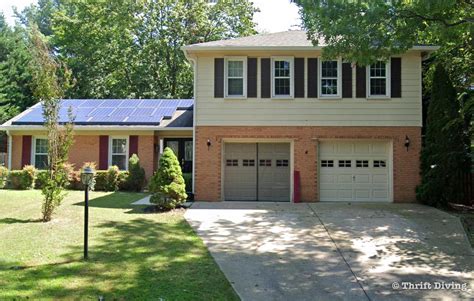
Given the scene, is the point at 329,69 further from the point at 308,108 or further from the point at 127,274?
the point at 127,274

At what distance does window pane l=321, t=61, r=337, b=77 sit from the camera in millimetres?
14211

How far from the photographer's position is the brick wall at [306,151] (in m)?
13.9

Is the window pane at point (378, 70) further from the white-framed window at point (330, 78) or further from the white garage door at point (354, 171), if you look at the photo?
the white garage door at point (354, 171)

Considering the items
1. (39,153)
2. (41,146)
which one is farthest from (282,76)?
(39,153)

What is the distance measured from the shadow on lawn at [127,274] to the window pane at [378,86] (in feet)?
30.3

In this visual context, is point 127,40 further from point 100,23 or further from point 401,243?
point 401,243

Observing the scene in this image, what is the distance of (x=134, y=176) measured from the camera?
16297 millimetres

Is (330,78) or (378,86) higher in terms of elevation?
(330,78)

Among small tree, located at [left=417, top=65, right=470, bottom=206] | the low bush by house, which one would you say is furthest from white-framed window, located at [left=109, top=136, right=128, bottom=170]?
small tree, located at [left=417, top=65, right=470, bottom=206]

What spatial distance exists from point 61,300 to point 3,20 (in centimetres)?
4327

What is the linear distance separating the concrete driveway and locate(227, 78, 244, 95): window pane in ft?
14.5

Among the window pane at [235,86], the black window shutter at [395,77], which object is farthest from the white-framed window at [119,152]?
the black window shutter at [395,77]

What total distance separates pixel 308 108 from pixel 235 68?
3.01m

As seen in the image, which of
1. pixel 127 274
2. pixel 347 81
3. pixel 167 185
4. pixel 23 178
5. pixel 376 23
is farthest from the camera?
pixel 23 178
